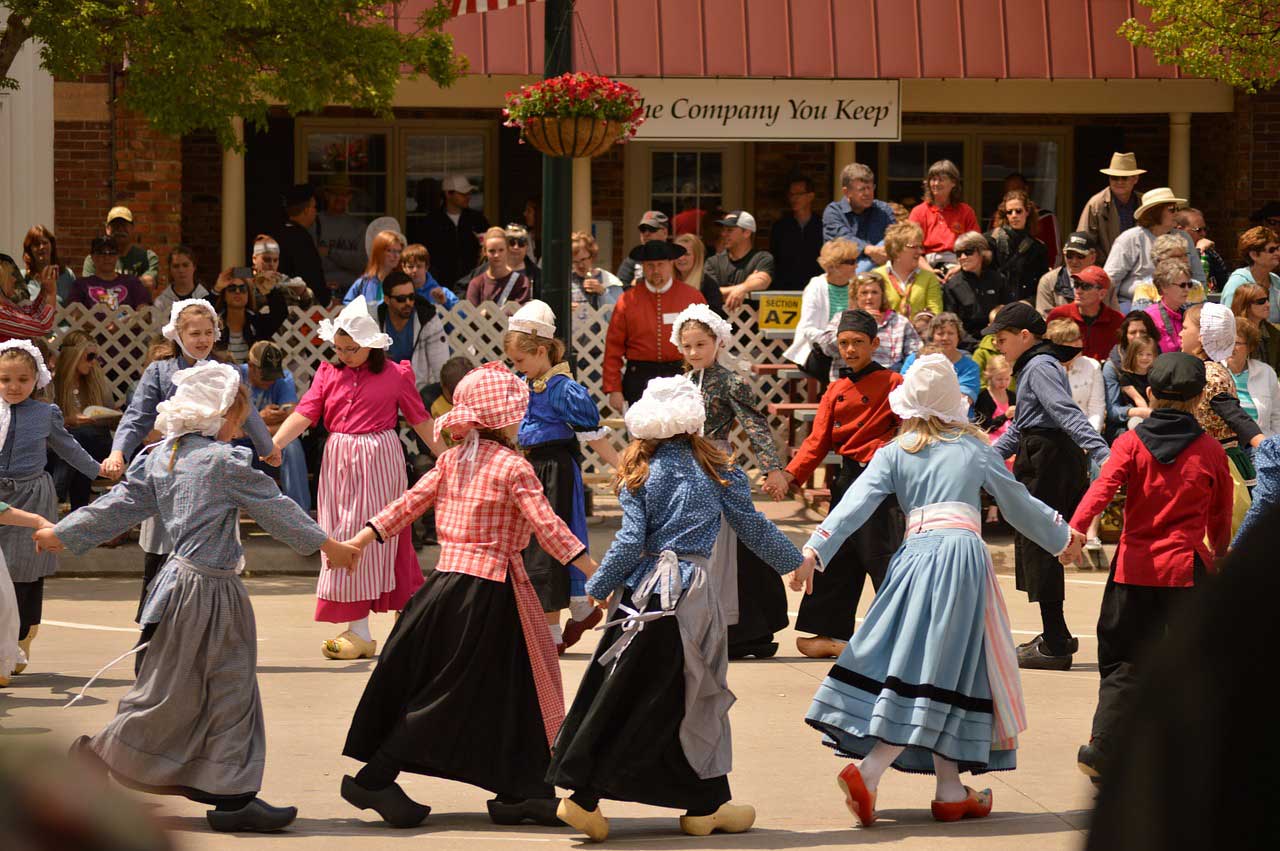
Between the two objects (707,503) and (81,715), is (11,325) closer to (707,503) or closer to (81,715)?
(81,715)

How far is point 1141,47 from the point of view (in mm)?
16500

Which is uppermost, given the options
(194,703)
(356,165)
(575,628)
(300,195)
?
(356,165)

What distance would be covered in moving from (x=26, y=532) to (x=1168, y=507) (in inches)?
200

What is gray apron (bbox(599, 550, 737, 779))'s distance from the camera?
215 inches

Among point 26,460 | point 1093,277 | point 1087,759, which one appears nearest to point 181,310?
point 26,460

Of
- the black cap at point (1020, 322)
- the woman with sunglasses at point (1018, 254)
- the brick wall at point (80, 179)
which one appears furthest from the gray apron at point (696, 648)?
the brick wall at point (80, 179)

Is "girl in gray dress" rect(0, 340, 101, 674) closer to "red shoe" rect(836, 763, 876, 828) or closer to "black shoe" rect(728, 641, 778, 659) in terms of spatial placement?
"black shoe" rect(728, 641, 778, 659)

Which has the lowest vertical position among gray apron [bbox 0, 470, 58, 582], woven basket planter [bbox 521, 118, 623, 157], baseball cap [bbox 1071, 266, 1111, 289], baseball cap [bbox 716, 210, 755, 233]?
gray apron [bbox 0, 470, 58, 582]

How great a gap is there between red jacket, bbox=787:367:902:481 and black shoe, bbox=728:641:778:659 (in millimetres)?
896

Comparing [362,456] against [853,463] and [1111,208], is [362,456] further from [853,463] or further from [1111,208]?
[1111,208]

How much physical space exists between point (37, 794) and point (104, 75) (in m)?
16.1

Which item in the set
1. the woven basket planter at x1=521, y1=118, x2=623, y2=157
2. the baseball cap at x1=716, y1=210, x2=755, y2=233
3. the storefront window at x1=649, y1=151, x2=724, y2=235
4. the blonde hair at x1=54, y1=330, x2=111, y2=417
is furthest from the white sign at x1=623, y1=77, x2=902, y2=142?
the blonde hair at x1=54, y1=330, x2=111, y2=417

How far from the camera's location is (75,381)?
1152 cm

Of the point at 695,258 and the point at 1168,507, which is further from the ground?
the point at 695,258
